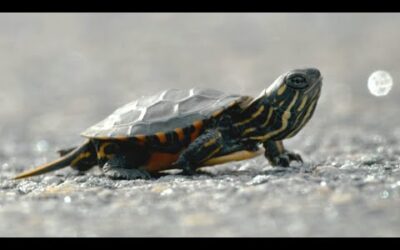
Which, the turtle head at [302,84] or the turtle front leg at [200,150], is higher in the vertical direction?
the turtle head at [302,84]

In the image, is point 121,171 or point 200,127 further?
point 121,171

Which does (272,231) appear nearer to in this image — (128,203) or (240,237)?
(240,237)

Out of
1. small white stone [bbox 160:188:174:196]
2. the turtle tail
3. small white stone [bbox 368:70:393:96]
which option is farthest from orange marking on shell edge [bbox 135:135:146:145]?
Answer: small white stone [bbox 368:70:393:96]

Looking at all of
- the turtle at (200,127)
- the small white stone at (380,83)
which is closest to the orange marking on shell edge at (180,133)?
the turtle at (200,127)

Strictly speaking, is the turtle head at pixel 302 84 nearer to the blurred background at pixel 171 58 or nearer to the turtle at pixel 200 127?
the turtle at pixel 200 127

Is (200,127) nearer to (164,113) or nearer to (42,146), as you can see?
(164,113)

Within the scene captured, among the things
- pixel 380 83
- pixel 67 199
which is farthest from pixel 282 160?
pixel 380 83

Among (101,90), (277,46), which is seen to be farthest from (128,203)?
(277,46)

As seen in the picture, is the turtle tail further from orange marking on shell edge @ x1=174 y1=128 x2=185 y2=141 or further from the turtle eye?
the turtle eye
